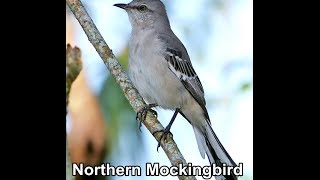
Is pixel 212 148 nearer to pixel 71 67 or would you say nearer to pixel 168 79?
pixel 168 79

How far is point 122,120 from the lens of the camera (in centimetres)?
391

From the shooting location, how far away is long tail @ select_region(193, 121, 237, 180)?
11.5ft

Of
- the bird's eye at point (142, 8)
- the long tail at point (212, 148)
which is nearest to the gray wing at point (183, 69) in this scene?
the long tail at point (212, 148)

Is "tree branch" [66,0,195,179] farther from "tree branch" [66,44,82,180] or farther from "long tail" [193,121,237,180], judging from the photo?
"long tail" [193,121,237,180]

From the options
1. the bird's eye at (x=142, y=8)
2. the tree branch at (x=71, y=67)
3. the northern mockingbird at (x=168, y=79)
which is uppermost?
the bird's eye at (x=142, y=8)

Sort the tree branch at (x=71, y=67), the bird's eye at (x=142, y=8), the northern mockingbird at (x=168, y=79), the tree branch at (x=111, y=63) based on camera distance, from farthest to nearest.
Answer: the bird's eye at (x=142, y=8)
the northern mockingbird at (x=168, y=79)
the tree branch at (x=111, y=63)
the tree branch at (x=71, y=67)

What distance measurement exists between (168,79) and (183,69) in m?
0.17

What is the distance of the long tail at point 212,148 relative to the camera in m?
3.49

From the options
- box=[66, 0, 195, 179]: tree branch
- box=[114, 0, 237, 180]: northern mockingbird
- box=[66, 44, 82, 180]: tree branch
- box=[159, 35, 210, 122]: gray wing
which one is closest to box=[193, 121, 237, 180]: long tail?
box=[114, 0, 237, 180]: northern mockingbird

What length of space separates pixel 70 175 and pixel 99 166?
0.30 meters

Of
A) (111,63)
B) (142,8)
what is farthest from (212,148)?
(142,8)

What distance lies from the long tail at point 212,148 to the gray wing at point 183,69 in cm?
13

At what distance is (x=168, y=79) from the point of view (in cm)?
396

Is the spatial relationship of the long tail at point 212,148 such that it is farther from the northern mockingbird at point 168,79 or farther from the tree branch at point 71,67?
the tree branch at point 71,67
